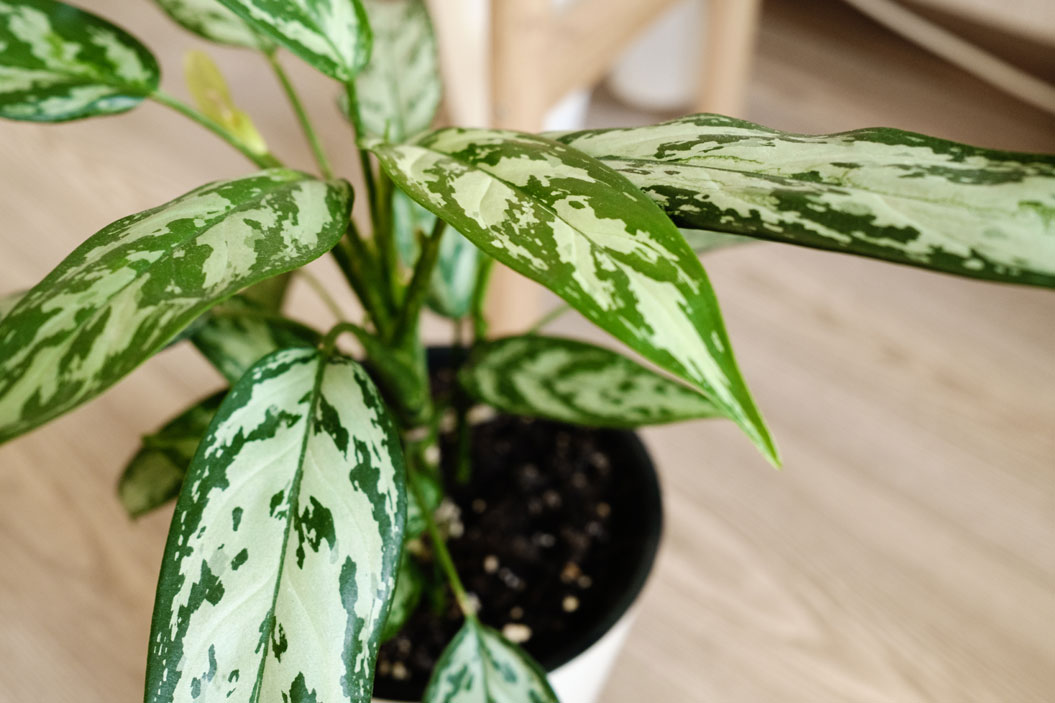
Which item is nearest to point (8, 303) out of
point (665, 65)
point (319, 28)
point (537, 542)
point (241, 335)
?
point (241, 335)

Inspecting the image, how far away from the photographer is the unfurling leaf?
1.32ft

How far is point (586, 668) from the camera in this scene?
47 centimetres

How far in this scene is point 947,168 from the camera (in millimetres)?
213

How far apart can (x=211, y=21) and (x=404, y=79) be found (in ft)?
0.39

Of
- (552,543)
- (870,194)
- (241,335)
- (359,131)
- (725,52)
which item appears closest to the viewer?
(870,194)

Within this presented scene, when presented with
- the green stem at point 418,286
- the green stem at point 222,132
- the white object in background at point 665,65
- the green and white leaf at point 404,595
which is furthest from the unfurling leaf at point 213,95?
the white object in background at point 665,65

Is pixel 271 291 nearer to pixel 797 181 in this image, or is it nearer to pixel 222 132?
pixel 222 132

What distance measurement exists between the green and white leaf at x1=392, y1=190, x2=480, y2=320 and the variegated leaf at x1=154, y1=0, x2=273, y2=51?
12 centimetres

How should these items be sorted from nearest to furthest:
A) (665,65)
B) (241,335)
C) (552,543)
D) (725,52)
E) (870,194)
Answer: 1. (870,194)
2. (241,335)
3. (552,543)
4. (725,52)
5. (665,65)

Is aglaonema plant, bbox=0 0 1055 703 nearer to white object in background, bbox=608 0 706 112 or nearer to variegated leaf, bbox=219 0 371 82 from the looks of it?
variegated leaf, bbox=219 0 371 82

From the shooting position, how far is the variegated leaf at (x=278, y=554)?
0.82ft

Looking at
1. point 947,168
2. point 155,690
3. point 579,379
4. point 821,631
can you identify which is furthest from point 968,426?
point 155,690

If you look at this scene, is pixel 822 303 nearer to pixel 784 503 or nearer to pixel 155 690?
pixel 784 503

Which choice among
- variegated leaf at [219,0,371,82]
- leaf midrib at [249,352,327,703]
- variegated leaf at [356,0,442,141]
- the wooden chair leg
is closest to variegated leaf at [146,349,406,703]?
leaf midrib at [249,352,327,703]
